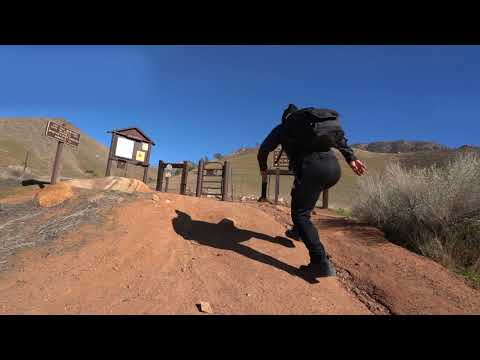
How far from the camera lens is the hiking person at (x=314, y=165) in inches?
110

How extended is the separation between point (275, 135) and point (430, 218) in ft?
9.61

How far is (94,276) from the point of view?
9.57 ft

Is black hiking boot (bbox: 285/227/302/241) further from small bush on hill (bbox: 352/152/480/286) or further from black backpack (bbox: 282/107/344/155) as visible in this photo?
small bush on hill (bbox: 352/152/480/286)

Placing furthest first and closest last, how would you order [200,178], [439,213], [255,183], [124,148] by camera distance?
[255,183]
[200,178]
[124,148]
[439,213]

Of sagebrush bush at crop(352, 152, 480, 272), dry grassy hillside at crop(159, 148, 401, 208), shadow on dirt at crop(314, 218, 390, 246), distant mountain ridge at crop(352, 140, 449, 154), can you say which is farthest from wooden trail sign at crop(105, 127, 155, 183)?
distant mountain ridge at crop(352, 140, 449, 154)

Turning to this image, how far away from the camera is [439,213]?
13.5 ft

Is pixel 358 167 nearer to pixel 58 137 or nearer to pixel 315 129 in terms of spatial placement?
pixel 315 129

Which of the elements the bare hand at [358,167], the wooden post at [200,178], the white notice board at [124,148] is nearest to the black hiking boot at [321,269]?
the bare hand at [358,167]

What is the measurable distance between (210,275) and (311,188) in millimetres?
1413

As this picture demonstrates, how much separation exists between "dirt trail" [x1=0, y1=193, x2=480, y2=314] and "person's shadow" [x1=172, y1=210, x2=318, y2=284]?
14mm

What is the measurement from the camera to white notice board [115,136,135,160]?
9.89 metres

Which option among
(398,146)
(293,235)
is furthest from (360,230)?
(398,146)
